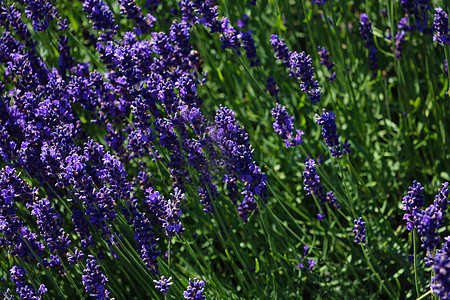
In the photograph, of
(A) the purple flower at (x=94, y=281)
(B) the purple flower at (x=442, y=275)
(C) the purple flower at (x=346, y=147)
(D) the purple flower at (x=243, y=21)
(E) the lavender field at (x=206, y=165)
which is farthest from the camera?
(D) the purple flower at (x=243, y=21)

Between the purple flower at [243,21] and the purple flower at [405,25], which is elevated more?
the purple flower at [243,21]

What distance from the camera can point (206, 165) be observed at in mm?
2658

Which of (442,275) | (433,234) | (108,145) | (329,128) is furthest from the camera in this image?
(108,145)

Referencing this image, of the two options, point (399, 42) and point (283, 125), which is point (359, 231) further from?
point (399, 42)

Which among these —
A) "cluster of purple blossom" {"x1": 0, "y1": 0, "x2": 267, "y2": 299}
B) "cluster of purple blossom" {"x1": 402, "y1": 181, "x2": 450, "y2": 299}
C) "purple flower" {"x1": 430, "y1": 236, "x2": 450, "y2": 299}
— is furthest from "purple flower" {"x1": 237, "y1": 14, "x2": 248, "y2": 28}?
"purple flower" {"x1": 430, "y1": 236, "x2": 450, "y2": 299}

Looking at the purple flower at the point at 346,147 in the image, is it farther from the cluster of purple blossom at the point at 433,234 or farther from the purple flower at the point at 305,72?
the cluster of purple blossom at the point at 433,234

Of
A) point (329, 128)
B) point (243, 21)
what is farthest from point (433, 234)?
point (243, 21)

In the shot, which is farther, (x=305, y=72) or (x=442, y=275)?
(x=305, y=72)

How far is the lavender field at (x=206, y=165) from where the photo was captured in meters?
2.57

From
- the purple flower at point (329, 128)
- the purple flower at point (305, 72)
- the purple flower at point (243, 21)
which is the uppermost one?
the purple flower at point (243, 21)

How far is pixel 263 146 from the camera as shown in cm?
399

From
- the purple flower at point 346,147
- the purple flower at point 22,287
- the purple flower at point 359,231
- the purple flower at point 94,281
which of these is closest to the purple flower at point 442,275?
the purple flower at point 359,231

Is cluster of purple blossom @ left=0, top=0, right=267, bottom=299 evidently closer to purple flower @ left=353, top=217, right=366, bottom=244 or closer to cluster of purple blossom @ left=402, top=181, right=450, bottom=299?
purple flower @ left=353, top=217, right=366, bottom=244

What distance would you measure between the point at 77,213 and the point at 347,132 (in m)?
1.90
